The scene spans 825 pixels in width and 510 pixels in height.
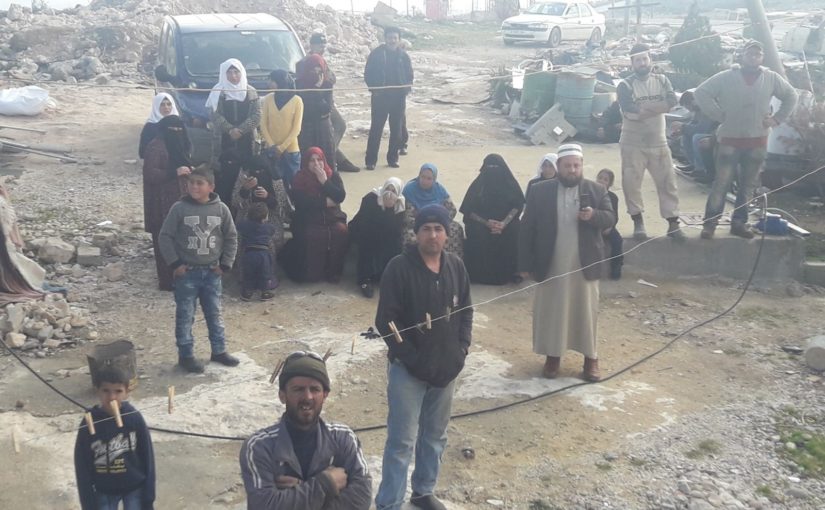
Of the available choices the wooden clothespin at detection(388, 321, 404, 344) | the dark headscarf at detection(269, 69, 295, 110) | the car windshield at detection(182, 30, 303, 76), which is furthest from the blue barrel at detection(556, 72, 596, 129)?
the wooden clothespin at detection(388, 321, 404, 344)

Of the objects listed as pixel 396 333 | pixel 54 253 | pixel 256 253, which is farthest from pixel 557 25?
pixel 396 333

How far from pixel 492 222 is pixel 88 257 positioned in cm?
378

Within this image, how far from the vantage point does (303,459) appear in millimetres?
3236

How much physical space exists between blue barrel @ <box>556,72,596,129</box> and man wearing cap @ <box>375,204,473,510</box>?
381 inches

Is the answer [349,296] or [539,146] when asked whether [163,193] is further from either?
[539,146]

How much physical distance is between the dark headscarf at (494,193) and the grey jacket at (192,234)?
2709mm

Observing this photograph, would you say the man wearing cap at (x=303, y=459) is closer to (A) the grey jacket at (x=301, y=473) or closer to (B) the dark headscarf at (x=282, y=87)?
(A) the grey jacket at (x=301, y=473)

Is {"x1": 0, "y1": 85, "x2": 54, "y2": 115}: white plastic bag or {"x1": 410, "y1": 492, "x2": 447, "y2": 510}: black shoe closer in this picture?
{"x1": 410, "y1": 492, "x2": 447, "y2": 510}: black shoe

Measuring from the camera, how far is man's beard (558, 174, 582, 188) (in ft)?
20.2

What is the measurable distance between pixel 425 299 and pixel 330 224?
4051 mm

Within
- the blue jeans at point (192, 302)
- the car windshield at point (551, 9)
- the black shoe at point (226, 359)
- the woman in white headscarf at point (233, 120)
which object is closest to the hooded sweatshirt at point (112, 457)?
the blue jeans at point (192, 302)

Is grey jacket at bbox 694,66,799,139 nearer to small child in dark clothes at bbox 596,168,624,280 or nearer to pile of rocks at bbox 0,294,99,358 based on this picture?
small child in dark clothes at bbox 596,168,624,280

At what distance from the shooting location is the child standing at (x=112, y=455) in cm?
394

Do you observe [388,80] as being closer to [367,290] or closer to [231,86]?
[231,86]
